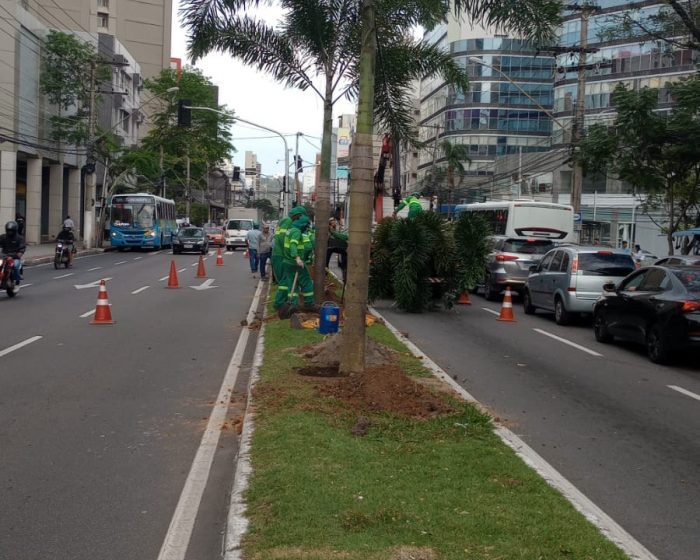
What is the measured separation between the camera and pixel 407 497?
5270 millimetres

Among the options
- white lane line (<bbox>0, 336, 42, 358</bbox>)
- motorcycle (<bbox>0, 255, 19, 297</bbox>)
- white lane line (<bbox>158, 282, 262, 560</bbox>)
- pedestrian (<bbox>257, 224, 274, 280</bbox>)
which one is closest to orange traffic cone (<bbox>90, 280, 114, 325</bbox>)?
white lane line (<bbox>0, 336, 42, 358</bbox>)

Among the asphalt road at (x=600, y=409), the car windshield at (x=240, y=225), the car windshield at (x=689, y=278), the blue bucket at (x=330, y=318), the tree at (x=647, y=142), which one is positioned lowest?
the asphalt road at (x=600, y=409)

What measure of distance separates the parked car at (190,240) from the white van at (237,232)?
8909 mm

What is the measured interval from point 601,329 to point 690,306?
9.71 feet

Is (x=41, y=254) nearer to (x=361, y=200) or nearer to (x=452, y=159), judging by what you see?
(x=361, y=200)

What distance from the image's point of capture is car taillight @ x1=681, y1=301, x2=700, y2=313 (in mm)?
11672

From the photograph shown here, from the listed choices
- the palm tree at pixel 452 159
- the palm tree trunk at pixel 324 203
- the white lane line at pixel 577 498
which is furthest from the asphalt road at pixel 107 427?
the palm tree at pixel 452 159

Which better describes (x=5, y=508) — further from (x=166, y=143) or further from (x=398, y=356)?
(x=166, y=143)

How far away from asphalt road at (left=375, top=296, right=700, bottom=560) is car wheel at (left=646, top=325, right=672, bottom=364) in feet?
0.50

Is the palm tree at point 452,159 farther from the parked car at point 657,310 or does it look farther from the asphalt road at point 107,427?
the parked car at point 657,310

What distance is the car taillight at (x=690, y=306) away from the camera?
38.3ft

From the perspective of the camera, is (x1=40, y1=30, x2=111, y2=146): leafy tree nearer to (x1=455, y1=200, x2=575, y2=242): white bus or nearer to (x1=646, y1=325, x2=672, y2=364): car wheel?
(x1=455, y1=200, x2=575, y2=242): white bus

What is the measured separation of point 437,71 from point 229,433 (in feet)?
38.4


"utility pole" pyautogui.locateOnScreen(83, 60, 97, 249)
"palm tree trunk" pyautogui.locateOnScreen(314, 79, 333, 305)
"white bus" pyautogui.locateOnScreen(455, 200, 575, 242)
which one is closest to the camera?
"palm tree trunk" pyautogui.locateOnScreen(314, 79, 333, 305)
